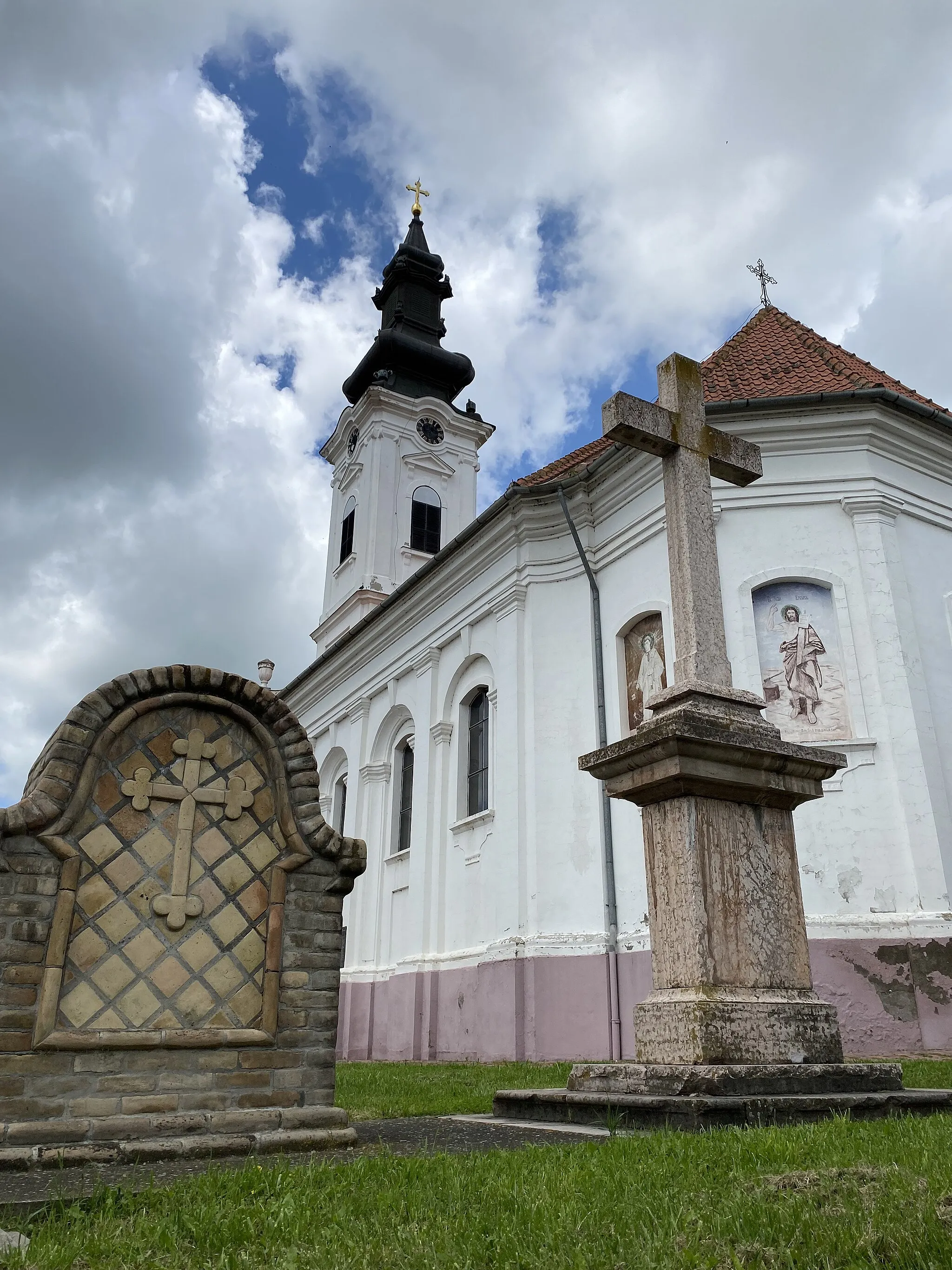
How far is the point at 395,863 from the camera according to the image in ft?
61.5

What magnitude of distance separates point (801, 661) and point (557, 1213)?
10.9m

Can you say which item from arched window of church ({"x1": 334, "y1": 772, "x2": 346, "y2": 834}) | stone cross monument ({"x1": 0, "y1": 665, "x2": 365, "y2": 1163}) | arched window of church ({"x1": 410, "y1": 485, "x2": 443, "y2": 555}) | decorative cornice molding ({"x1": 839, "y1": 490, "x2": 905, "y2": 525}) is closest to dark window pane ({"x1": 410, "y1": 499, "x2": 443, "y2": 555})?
arched window of church ({"x1": 410, "y1": 485, "x2": 443, "y2": 555})

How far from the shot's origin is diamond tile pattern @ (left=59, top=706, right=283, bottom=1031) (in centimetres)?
488

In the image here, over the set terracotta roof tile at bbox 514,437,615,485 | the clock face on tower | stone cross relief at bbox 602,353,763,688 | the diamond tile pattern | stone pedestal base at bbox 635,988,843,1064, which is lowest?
stone pedestal base at bbox 635,988,843,1064

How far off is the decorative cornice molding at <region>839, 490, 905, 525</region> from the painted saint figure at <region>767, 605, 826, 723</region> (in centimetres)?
155

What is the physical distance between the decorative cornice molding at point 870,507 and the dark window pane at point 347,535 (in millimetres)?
17633

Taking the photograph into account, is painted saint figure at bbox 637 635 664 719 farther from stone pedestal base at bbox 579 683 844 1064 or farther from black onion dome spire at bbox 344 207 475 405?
black onion dome spire at bbox 344 207 475 405

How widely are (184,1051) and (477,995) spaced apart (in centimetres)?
1027

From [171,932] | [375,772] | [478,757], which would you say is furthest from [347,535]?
[171,932]

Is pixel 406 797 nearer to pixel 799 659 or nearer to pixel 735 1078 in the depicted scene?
pixel 799 659

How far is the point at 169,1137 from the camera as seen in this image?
4.58m

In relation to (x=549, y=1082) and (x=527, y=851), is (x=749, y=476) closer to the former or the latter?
(x=549, y=1082)

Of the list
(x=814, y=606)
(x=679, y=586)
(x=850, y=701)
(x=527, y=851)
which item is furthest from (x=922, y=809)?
(x=679, y=586)

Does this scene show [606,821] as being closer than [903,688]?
No
